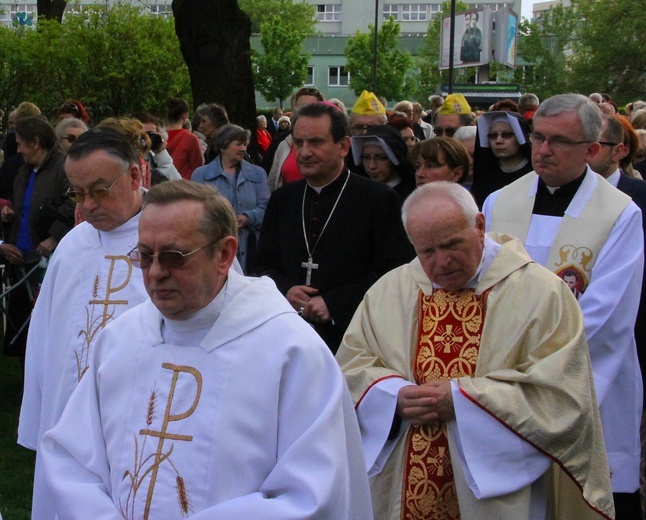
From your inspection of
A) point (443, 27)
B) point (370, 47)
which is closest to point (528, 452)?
point (443, 27)

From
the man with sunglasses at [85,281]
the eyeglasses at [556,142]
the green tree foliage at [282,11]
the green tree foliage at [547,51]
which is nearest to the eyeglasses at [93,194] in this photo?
the man with sunglasses at [85,281]

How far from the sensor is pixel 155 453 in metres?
3.02

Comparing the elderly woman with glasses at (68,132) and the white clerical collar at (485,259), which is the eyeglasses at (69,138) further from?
the white clerical collar at (485,259)

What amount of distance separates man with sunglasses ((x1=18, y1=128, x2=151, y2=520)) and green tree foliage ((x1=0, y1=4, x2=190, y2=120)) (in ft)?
39.9

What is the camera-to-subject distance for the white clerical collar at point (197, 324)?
303 cm

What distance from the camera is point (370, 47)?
66000 mm

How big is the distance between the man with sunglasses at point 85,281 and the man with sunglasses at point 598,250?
1828mm

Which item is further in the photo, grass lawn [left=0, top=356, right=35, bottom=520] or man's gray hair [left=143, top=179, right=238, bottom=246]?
grass lawn [left=0, top=356, right=35, bottom=520]

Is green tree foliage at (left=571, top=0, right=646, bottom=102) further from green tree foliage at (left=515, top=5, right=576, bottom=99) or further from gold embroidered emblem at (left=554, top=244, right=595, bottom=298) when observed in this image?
gold embroidered emblem at (left=554, top=244, right=595, bottom=298)

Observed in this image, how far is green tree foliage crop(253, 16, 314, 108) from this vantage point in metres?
62.3

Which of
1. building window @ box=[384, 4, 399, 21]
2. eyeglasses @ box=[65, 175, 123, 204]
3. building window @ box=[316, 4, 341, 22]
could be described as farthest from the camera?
building window @ box=[384, 4, 399, 21]

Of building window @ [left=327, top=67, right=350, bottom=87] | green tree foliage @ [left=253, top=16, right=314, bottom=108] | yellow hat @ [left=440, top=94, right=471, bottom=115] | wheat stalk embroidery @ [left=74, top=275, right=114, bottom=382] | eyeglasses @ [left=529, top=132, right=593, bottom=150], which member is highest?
eyeglasses @ [left=529, top=132, right=593, bottom=150]

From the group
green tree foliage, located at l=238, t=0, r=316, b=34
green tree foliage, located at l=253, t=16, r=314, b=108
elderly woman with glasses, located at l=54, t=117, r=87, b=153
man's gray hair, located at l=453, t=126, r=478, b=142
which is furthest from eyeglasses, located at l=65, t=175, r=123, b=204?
green tree foliage, located at l=238, t=0, r=316, b=34

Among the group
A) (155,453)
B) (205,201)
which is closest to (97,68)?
(205,201)
